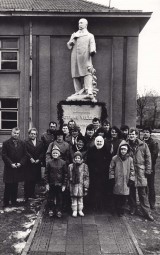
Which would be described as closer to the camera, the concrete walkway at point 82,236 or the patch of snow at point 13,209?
the concrete walkway at point 82,236

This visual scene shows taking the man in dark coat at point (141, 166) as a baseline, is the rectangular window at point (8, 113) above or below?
above

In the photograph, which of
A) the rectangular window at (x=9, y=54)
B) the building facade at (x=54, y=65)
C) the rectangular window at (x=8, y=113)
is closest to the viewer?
the building facade at (x=54, y=65)

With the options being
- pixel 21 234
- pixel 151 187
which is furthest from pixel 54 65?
pixel 21 234

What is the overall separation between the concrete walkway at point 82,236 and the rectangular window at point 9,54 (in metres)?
12.7

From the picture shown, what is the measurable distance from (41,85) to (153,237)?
12.7 meters

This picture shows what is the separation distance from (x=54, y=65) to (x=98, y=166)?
11.7 m

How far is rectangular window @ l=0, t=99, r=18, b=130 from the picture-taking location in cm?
1711

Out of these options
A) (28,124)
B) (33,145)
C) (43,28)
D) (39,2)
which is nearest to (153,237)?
(33,145)

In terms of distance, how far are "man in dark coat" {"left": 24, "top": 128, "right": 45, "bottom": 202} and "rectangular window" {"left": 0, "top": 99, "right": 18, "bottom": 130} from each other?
1046 centimetres

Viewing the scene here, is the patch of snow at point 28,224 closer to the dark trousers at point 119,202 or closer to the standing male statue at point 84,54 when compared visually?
the dark trousers at point 119,202

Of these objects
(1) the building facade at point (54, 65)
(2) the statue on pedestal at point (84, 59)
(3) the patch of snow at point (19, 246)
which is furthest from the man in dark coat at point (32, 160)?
(1) the building facade at point (54, 65)

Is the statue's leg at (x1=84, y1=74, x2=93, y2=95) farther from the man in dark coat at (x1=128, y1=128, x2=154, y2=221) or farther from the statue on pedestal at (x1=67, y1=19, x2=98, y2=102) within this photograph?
the man in dark coat at (x1=128, y1=128, x2=154, y2=221)

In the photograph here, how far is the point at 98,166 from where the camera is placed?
19.5 feet

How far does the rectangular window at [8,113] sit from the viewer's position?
56.1 ft
